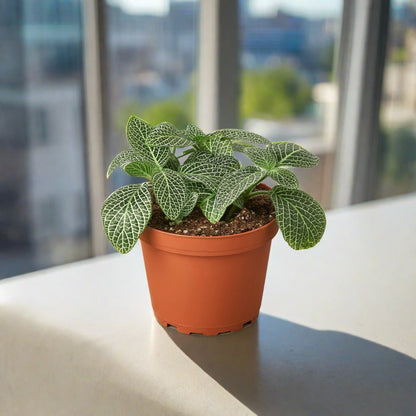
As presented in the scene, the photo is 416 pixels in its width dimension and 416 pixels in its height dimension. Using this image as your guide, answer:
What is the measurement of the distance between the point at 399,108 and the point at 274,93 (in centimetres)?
→ 93

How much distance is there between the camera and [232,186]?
0.73 metres

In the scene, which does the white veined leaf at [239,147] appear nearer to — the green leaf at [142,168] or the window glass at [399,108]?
the green leaf at [142,168]

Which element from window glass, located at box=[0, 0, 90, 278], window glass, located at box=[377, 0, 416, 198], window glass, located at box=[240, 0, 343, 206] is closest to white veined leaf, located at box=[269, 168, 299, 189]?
window glass, located at box=[0, 0, 90, 278]

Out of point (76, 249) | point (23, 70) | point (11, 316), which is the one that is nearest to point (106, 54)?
point (23, 70)

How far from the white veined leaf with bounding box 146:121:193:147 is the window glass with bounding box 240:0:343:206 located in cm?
200

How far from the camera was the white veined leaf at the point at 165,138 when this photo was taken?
76 cm

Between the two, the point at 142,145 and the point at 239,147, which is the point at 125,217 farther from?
the point at 239,147

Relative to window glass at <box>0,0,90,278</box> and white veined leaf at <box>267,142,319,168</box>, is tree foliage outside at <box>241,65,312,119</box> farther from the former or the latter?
white veined leaf at <box>267,142,319,168</box>

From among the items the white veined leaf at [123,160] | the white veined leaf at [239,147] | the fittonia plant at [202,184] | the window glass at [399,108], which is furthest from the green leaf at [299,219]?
the window glass at [399,108]

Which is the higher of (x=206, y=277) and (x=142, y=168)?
(x=142, y=168)

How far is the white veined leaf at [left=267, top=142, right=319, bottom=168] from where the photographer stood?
78 centimetres

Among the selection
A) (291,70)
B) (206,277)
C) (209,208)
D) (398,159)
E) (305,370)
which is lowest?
(398,159)

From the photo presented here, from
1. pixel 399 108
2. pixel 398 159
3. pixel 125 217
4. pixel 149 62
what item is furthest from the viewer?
pixel 398 159

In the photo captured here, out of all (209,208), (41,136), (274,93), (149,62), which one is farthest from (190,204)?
(274,93)
